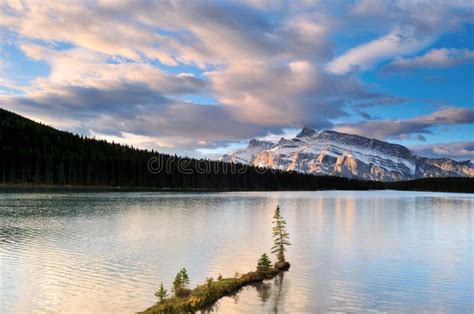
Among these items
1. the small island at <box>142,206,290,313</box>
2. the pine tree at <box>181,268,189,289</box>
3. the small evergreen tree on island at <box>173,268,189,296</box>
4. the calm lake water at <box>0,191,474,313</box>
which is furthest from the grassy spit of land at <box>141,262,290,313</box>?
the calm lake water at <box>0,191,474,313</box>

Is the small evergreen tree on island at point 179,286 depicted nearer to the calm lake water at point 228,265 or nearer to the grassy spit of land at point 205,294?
the grassy spit of land at point 205,294

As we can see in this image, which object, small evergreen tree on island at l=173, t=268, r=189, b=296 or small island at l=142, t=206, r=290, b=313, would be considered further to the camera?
small evergreen tree on island at l=173, t=268, r=189, b=296

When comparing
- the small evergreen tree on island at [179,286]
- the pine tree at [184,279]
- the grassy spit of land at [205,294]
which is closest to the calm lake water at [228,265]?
the grassy spit of land at [205,294]

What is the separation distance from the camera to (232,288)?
2588 centimetres

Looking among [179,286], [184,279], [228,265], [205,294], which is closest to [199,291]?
[205,294]

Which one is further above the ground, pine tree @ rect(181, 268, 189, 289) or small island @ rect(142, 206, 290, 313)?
pine tree @ rect(181, 268, 189, 289)

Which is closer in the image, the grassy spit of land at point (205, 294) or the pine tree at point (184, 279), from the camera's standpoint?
the grassy spit of land at point (205, 294)

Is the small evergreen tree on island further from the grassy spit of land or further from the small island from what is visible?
the grassy spit of land

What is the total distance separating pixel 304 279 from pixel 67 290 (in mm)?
14631

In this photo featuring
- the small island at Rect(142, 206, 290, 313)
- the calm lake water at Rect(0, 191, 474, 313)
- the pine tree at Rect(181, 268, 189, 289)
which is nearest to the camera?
the small island at Rect(142, 206, 290, 313)

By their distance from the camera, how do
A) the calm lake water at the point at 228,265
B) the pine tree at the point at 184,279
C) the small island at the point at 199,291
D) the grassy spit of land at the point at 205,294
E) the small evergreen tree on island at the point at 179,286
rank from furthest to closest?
the pine tree at the point at 184,279, the small evergreen tree on island at the point at 179,286, the calm lake water at the point at 228,265, the small island at the point at 199,291, the grassy spit of land at the point at 205,294

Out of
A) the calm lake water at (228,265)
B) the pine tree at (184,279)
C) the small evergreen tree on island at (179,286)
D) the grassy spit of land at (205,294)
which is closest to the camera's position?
the grassy spit of land at (205,294)

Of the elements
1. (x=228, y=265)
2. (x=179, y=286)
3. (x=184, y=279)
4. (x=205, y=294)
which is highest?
(x=184, y=279)

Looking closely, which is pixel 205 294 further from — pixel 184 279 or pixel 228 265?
pixel 228 265
